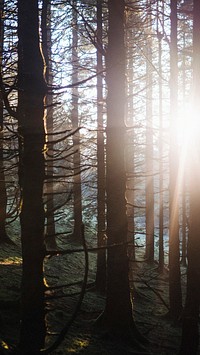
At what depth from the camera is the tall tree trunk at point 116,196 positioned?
7090mm

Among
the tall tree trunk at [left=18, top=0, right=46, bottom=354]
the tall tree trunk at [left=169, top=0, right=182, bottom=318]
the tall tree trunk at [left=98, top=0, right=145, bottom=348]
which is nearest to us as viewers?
the tall tree trunk at [left=18, top=0, right=46, bottom=354]

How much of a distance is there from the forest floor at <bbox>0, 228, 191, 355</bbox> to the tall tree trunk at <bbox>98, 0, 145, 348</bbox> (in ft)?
1.35

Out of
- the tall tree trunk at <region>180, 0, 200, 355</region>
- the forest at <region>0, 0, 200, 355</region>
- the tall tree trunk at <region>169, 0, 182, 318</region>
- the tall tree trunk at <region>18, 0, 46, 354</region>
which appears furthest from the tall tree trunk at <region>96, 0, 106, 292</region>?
the tall tree trunk at <region>18, 0, 46, 354</region>

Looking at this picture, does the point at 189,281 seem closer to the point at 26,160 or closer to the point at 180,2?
the point at 26,160

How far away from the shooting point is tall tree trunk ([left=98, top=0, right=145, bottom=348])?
709cm

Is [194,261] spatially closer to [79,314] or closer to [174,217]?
[79,314]

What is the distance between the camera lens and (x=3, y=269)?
974 centimetres

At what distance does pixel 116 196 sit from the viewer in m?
7.19

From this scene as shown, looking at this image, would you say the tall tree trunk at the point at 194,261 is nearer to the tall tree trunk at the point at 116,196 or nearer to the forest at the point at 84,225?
the forest at the point at 84,225

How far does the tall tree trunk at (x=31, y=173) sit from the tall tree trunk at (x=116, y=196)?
394cm

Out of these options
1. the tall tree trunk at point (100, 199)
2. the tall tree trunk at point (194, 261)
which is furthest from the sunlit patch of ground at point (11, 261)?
the tall tree trunk at point (194, 261)

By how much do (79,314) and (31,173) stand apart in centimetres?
585

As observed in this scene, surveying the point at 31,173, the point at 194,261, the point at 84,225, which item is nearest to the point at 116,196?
the point at 194,261

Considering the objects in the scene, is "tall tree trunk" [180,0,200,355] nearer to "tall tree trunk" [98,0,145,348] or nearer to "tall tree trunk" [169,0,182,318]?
"tall tree trunk" [98,0,145,348]
